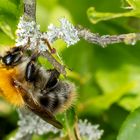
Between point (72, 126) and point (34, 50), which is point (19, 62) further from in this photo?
point (72, 126)

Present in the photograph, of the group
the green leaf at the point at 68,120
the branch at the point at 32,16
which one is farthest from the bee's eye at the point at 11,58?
the green leaf at the point at 68,120

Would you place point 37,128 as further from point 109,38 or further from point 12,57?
point 109,38

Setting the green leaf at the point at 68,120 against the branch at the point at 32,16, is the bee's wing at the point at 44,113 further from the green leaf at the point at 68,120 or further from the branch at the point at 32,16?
the green leaf at the point at 68,120

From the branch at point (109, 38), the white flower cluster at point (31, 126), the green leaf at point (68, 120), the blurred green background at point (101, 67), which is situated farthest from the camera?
the blurred green background at point (101, 67)

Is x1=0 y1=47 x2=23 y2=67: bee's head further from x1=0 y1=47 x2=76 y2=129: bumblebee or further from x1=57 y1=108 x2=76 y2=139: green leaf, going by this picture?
x1=57 y1=108 x2=76 y2=139: green leaf

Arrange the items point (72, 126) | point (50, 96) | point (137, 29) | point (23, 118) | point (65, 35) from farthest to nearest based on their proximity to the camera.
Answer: point (137, 29) → point (23, 118) → point (72, 126) → point (50, 96) → point (65, 35)

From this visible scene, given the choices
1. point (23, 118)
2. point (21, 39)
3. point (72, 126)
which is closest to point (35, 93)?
point (21, 39)

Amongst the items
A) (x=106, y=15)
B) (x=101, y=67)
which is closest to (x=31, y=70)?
(x=106, y=15)
